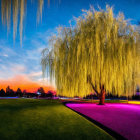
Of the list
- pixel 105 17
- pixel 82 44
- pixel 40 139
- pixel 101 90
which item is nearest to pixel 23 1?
pixel 40 139

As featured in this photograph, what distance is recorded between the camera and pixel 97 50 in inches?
376

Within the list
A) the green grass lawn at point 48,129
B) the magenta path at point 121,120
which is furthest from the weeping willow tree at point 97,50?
the green grass lawn at point 48,129

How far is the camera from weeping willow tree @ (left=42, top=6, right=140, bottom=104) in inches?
382

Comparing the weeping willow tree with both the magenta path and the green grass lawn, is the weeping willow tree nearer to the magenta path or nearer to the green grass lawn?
the magenta path

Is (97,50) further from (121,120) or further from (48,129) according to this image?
(48,129)

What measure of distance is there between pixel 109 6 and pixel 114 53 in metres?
3.07

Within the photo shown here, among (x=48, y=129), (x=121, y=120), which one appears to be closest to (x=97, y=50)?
(x=121, y=120)

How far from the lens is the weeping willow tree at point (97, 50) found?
9.70 metres

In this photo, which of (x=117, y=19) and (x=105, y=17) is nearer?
(x=105, y=17)

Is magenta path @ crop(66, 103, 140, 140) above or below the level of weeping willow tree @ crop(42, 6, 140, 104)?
below

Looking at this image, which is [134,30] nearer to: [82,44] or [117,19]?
[117,19]

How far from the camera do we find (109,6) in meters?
10.0

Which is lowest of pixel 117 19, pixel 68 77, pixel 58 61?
pixel 68 77

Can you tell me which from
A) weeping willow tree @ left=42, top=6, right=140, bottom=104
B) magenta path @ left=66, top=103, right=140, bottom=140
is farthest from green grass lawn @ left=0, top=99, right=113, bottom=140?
weeping willow tree @ left=42, top=6, right=140, bottom=104
